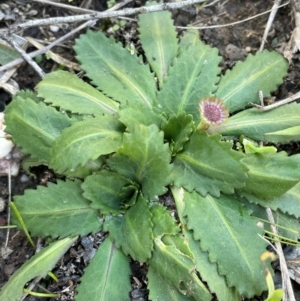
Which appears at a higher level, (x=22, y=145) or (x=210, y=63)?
(x=210, y=63)

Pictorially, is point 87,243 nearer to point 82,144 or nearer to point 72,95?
point 82,144

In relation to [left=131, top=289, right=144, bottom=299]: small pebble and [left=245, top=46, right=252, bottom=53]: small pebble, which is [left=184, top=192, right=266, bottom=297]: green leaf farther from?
[left=245, top=46, right=252, bottom=53]: small pebble

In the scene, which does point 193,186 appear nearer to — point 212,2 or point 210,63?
point 210,63

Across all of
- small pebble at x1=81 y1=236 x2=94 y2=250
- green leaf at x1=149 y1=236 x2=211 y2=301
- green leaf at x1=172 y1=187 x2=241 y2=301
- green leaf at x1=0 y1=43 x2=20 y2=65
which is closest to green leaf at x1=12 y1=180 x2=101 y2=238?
small pebble at x1=81 y1=236 x2=94 y2=250

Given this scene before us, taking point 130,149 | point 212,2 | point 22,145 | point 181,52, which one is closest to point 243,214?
point 130,149

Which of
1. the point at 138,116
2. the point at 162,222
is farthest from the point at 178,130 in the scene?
the point at 162,222

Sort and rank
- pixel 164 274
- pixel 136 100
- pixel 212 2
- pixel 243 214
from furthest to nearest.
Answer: pixel 212 2, pixel 136 100, pixel 243 214, pixel 164 274
